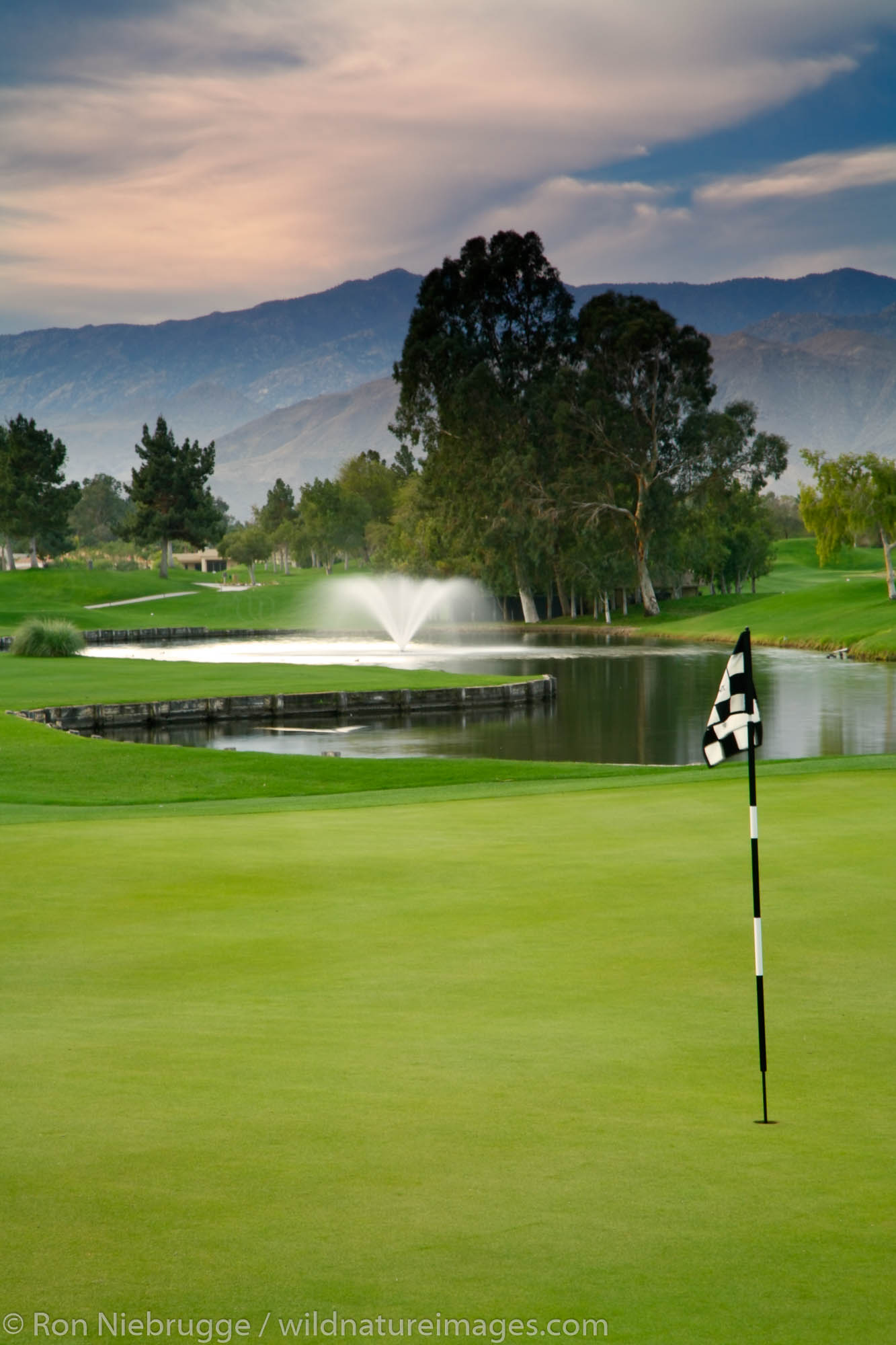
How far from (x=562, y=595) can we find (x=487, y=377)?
666 inches

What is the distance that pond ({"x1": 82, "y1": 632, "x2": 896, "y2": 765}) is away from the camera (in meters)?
33.2

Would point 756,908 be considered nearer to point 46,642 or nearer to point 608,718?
point 608,718

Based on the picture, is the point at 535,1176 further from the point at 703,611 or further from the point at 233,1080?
the point at 703,611

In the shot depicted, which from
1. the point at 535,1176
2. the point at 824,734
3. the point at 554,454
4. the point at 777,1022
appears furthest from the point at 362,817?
the point at 554,454

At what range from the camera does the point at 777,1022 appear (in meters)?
6.61

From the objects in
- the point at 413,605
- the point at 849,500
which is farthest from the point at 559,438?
the point at 849,500

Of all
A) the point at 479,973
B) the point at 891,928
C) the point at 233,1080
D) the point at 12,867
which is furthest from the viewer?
the point at 12,867

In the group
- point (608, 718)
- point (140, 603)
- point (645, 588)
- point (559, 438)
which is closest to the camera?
point (608, 718)

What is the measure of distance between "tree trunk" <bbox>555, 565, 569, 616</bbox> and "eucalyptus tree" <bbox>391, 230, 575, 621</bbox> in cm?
127

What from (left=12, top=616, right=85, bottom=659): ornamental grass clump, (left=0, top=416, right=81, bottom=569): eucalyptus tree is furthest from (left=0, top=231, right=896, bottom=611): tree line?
(left=0, top=416, right=81, bottom=569): eucalyptus tree

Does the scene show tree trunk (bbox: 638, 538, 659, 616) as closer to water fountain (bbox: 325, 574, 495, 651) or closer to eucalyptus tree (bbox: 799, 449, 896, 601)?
water fountain (bbox: 325, 574, 495, 651)

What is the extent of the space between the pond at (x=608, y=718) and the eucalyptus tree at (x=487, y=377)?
75.0 feet

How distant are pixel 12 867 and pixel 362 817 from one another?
5.21 m

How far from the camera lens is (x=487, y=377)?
8356 cm
